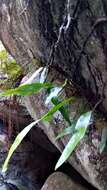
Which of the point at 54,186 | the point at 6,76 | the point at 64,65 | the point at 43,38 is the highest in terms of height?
the point at 43,38

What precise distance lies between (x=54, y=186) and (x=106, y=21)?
1.02 metres

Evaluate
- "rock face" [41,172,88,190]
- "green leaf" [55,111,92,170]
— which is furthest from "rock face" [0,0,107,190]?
"rock face" [41,172,88,190]

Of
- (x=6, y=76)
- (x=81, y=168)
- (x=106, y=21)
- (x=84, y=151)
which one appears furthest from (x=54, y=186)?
(x=106, y=21)

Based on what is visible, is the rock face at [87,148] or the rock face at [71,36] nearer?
the rock face at [71,36]

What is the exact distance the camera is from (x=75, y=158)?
1459 millimetres

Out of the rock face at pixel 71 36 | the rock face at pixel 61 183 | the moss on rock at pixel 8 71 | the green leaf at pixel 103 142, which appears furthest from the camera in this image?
the moss on rock at pixel 8 71

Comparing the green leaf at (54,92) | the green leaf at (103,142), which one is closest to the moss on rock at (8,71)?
the green leaf at (54,92)

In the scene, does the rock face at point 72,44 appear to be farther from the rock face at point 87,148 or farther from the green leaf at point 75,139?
the green leaf at point 75,139

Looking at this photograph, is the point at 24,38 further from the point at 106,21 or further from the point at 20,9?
the point at 106,21

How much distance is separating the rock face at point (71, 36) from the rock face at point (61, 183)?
64cm

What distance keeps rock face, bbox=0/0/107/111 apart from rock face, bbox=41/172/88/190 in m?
0.64

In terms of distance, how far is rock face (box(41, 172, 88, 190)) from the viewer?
5.72 ft

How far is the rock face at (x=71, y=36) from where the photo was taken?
1041mm

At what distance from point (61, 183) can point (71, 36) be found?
36.1 inches
